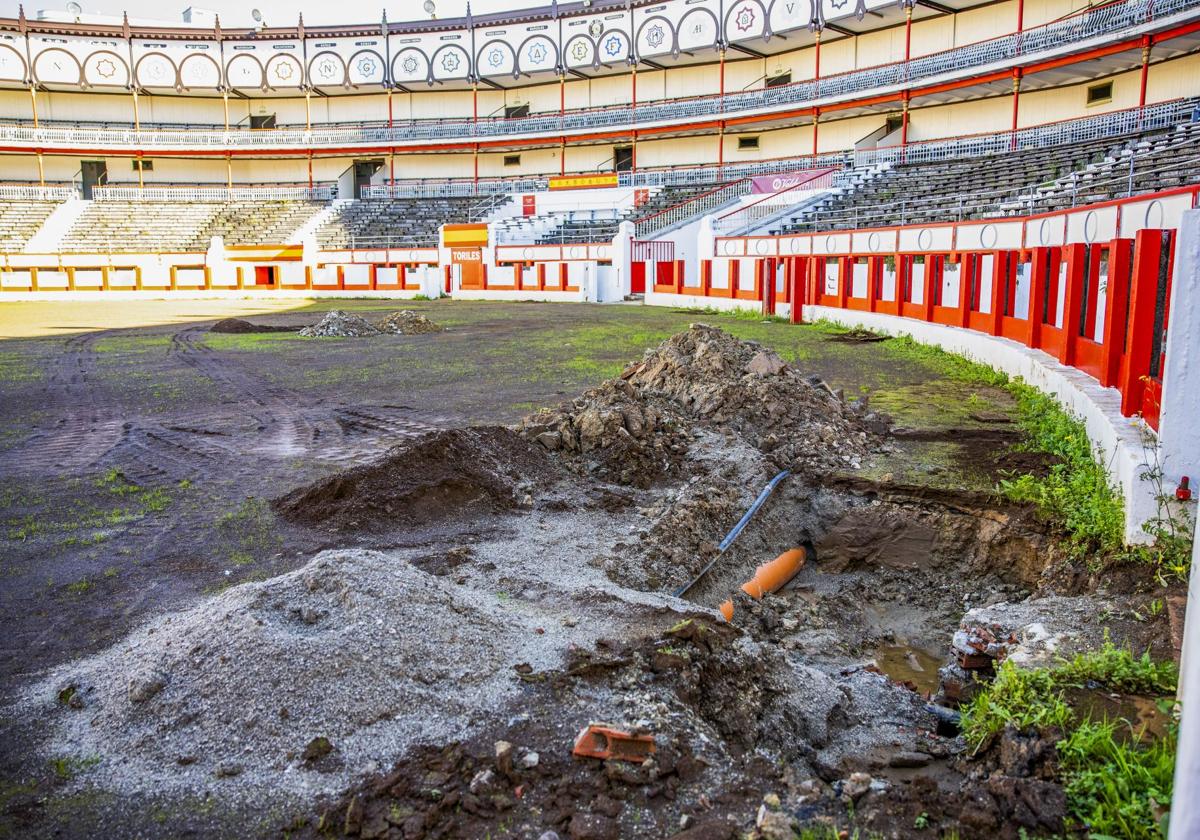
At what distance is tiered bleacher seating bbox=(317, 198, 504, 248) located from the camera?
156 ft

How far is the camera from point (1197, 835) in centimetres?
249

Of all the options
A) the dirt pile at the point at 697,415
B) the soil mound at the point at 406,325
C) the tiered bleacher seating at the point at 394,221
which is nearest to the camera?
the dirt pile at the point at 697,415

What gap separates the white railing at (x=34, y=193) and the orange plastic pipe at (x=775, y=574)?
5228cm

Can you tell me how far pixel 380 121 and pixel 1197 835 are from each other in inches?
2281

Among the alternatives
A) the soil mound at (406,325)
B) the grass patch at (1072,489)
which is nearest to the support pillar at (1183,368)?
the grass patch at (1072,489)

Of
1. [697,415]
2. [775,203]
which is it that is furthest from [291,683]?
[775,203]

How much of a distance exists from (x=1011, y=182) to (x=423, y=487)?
1012 inches

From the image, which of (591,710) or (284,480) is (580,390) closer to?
(284,480)

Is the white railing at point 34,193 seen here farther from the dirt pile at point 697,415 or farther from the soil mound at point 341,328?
the dirt pile at point 697,415

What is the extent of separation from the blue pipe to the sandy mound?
1873 mm

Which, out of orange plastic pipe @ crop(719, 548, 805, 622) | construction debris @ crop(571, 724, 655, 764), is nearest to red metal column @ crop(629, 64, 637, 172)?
orange plastic pipe @ crop(719, 548, 805, 622)

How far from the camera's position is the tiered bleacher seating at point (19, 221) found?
45.5m

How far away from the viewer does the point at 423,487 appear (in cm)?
791

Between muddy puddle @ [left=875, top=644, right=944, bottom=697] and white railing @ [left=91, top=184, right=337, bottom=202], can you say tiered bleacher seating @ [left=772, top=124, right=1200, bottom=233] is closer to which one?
muddy puddle @ [left=875, top=644, right=944, bottom=697]
